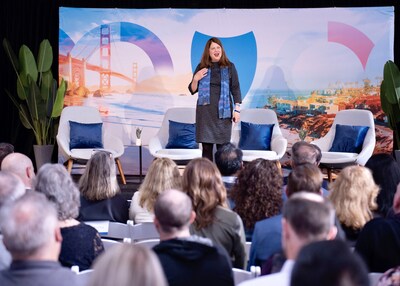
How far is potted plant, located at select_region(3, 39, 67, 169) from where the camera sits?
29.3ft

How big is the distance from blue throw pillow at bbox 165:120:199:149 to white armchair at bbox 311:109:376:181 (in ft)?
4.91

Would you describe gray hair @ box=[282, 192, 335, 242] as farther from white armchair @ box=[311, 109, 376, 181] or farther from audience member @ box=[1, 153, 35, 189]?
white armchair @ box=[311, 109, 376, 181]

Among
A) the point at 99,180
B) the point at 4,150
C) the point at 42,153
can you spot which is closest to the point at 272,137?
the point at 42,153

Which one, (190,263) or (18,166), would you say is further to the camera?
(18,166)

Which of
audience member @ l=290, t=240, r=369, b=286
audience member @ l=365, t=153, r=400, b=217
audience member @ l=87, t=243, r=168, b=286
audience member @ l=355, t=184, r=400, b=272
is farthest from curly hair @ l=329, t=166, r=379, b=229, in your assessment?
audience member @ l=87, t=243, r=168, b=286

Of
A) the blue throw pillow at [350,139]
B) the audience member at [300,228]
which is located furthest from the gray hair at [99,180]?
the blue throw pillow at [350,139]

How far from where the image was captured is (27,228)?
6.91ft

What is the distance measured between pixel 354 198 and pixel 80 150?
498cm

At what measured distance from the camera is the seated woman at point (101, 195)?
4.23 m

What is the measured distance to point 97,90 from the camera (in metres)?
9.33

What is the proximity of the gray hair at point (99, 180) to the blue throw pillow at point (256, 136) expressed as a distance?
3808mm

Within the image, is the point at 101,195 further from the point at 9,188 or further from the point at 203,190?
the point at 9,188

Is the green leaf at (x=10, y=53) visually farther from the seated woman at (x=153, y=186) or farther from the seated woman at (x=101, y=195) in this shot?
the seated woman at (x=153, y=186)

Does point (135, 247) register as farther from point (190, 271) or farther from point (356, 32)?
point (356, 32)
